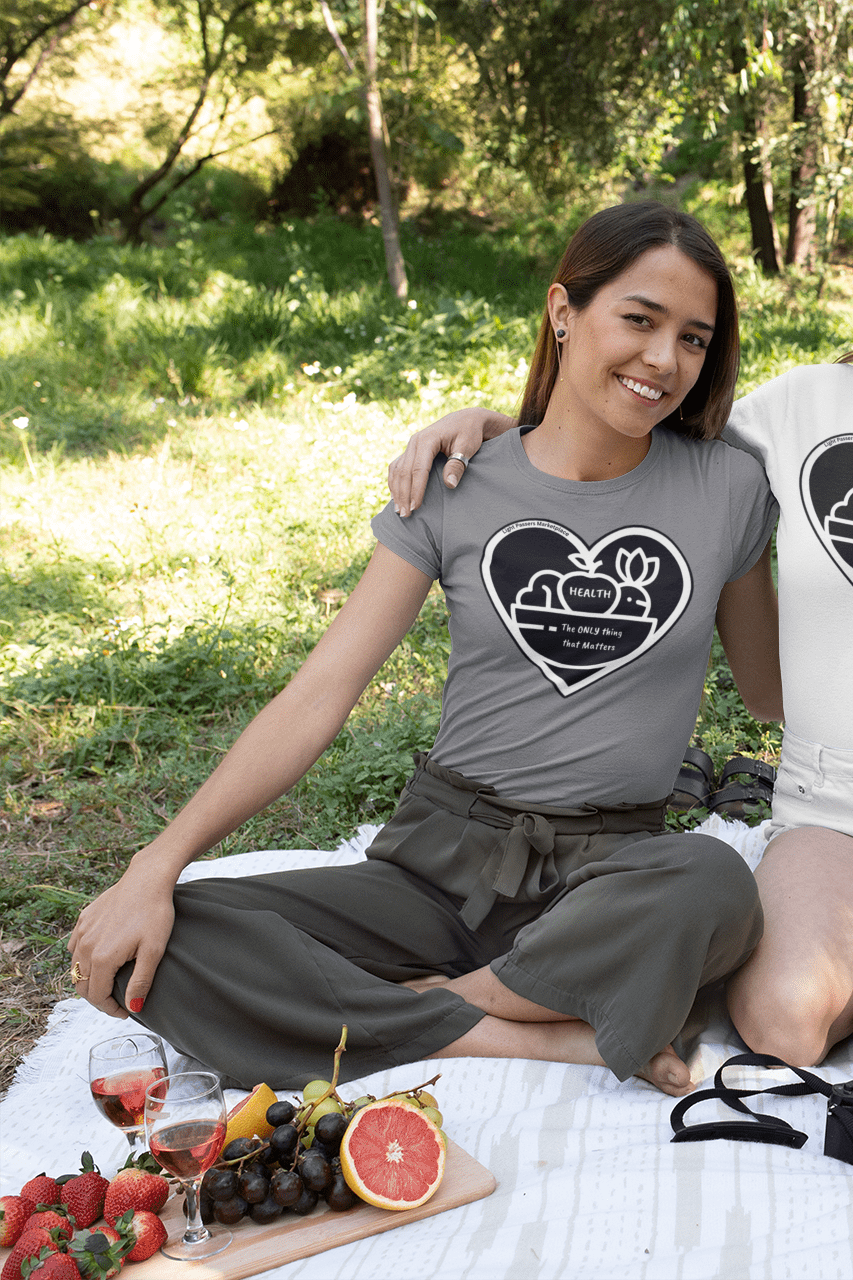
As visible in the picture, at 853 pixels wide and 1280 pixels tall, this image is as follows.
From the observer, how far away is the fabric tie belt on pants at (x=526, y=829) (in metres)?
2.27

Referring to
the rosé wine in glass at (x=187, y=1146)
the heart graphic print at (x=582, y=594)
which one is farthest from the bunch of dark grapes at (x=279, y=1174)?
the heart graphic print at (x=582, y=594)

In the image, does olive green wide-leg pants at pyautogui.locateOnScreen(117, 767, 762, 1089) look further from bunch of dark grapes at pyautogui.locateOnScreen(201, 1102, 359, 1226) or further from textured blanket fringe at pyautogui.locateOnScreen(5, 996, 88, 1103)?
textured blanket fringe at pyautogui.locateOnScreen(5, 996, 88, 1103)

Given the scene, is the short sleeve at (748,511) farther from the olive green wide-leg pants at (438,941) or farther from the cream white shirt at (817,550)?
the olive green wide-leg pants at (438,941)

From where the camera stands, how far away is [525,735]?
7.73 feet

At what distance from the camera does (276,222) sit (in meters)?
13.4

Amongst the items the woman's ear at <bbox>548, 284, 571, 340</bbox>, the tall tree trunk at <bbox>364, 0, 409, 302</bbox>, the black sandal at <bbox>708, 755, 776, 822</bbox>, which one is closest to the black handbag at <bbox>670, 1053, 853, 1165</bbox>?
the black sandal at <bbox>708, 755, 776, 822</bbox>

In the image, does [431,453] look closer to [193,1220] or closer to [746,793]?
[746,793]

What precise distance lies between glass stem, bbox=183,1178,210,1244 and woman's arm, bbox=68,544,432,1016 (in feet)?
1.53

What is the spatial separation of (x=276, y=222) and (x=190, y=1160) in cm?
1335

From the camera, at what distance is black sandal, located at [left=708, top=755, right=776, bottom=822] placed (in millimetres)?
3127

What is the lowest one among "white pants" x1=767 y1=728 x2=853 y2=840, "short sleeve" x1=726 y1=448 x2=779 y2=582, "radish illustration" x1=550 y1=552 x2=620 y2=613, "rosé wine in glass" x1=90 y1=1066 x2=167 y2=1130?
"rosé wine in glass" x1=90 y1=1066 x2=167 y2=1130

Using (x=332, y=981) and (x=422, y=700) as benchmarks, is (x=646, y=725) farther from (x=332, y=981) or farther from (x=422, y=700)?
(x=422, y=700)

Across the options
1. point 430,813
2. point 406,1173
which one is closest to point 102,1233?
point 406,1173

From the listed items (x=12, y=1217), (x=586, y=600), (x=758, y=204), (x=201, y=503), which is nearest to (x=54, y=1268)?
(x=12, y=1217)
